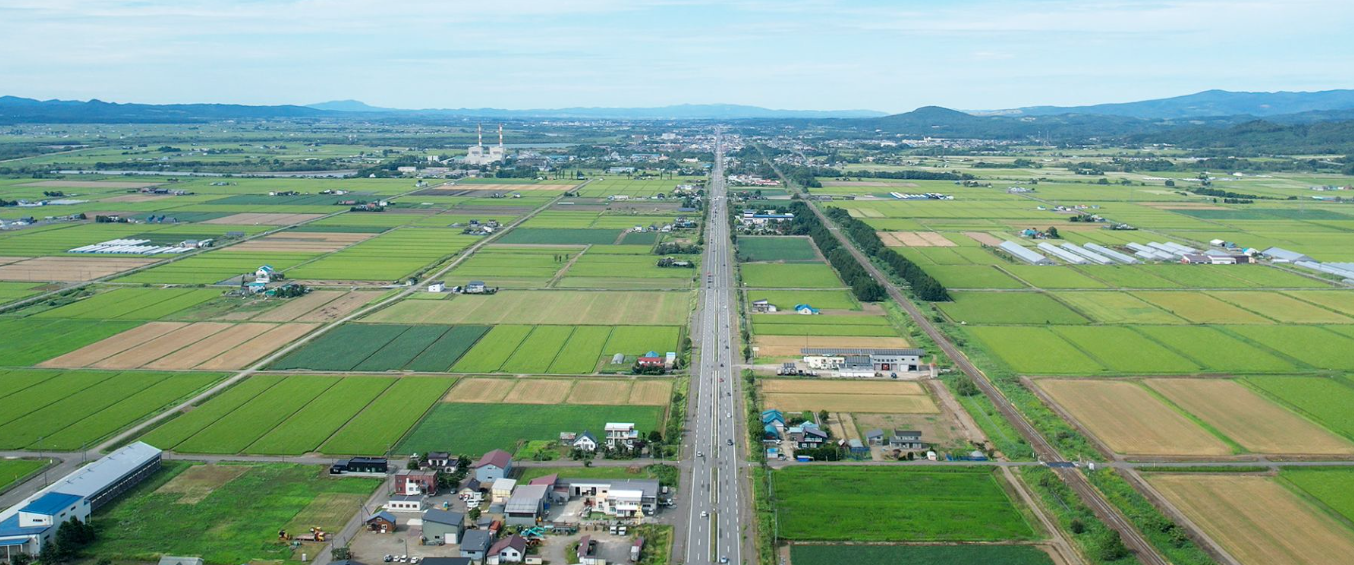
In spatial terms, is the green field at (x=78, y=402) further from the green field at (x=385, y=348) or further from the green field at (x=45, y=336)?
the green field at (x=385, y=348)

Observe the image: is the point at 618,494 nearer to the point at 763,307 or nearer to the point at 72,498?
the point at 72,498

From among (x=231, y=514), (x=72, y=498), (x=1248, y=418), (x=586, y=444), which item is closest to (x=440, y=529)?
(x=231, y=514)

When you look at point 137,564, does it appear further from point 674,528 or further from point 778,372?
point 778,372

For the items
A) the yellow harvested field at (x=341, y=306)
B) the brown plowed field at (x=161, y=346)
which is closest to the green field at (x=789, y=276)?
the yellow harvested field at (x=341, y=306)

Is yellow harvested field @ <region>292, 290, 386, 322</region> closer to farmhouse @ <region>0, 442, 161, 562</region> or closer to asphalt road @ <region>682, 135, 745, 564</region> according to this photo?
farmhouse @ <region>0, 442, 161, 562</region>

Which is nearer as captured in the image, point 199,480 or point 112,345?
point 199,480
